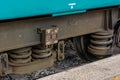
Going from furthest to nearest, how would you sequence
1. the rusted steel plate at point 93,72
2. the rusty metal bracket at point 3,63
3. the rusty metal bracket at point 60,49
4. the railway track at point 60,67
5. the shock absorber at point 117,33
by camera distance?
1. the shock absorber at point 117,33
2. the rusty metal bracket at point 60,49
3. the railway track at point 60,67
4. the rusty metal bracket at point 3,63
5. the rusted steel plate at point 93,72

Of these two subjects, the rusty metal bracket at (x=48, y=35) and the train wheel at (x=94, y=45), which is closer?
the rusty metal bracket at (x=48, y=35)

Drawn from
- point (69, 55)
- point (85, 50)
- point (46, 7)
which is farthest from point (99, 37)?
point (46, 7)

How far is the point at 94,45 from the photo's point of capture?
4.91 metres

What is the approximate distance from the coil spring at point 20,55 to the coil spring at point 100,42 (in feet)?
4.17

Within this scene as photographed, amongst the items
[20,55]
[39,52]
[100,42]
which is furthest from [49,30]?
[100,42]

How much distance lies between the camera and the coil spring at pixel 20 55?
13.0ft

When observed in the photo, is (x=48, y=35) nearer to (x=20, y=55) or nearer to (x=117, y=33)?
(x=20, y=55)

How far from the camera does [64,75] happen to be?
3094 mm

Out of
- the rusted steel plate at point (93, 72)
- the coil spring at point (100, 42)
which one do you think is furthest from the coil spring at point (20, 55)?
the coil spring at point (100, 42)

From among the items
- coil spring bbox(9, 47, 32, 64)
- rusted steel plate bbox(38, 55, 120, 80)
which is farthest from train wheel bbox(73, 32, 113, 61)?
rusted steel plate bbox(38, 55, 120, 80)

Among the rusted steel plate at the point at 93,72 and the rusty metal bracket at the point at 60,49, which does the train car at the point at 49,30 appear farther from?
the rusted steel plate at the point at 93,72

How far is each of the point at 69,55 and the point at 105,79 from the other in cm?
237

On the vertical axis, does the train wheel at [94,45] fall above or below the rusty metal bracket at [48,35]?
below

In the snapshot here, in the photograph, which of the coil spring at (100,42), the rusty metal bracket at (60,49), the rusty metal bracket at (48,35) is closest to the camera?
the rusty metal bracket at (48,35)
